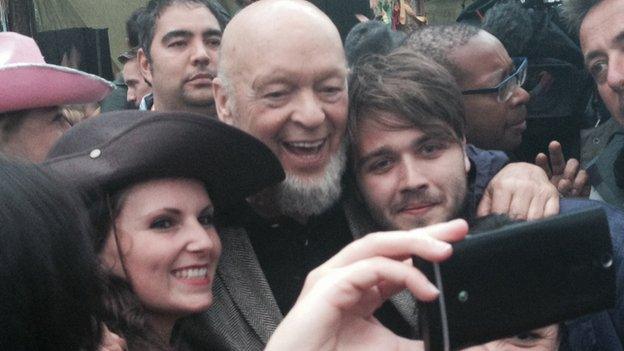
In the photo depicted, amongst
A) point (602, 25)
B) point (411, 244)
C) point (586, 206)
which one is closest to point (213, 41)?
point (602, 25)

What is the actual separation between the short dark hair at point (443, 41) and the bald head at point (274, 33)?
2.63ft

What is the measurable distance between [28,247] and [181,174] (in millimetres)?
870

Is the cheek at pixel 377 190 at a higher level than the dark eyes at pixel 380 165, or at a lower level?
lower

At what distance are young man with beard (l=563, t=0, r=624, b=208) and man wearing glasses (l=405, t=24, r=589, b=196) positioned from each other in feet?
1.00

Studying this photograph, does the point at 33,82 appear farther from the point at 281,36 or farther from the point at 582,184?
the point at 582,184

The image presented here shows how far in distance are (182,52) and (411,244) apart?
3105 millimetres

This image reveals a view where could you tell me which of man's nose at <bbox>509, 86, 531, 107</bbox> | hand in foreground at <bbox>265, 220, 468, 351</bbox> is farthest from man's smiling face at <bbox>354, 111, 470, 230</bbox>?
man's nose at <bbox>509, 86, 531, 107</bbox>

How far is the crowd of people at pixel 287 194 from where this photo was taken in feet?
5.07

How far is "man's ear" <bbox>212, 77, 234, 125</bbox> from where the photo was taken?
8.89ft

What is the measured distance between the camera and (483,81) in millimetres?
3406

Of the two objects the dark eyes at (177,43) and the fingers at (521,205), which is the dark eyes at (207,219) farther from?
the dark eyes at (177,43)

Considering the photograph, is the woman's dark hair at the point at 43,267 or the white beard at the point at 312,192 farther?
the white beard at the point at 312,192

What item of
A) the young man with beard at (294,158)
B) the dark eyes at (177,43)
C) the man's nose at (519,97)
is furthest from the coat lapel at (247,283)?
the dark eyes at (177,43)

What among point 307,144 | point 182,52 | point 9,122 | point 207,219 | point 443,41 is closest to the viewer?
point 207,219
